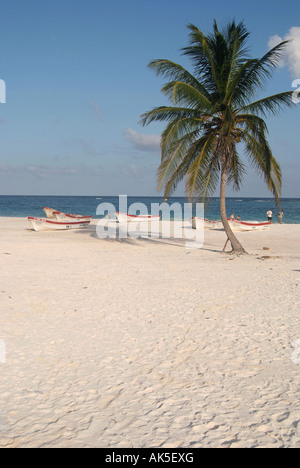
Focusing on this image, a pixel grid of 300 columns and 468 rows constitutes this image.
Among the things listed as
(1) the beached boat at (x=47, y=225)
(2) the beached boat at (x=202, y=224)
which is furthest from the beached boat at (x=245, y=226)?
(1) the beached boat at (x=47, y=225)

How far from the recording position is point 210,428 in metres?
3.13

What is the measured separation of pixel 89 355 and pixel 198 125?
32.4 feet

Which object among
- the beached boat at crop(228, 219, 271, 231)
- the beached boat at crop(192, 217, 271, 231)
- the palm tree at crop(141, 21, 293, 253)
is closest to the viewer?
the palm tree at crop(141, 21, 293, 253)

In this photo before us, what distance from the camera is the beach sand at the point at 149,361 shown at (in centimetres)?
312

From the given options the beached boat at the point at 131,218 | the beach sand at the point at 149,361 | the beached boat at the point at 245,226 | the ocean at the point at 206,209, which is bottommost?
the beach sand at the point at 149,361

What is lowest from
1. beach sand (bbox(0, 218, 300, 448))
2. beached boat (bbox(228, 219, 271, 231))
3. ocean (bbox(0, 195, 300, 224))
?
beach sand (bbox(0, 218, 300, 448))

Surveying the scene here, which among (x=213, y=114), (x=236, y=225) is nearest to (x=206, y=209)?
(x=213, y=114)

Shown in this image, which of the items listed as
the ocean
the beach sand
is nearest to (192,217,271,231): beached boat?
the ocean

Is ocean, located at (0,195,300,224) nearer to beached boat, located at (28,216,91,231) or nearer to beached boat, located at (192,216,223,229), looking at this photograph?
beached boat, located at (192,216,223,229)

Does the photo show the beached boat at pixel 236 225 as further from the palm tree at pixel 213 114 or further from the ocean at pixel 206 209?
the palm tree at pixel 213 114

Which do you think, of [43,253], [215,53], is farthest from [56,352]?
[215,53]

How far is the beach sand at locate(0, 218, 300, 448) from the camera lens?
3119 millimetres

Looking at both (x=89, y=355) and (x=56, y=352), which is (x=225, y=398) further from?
(x=56, y=352)

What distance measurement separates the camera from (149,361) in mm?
4461
